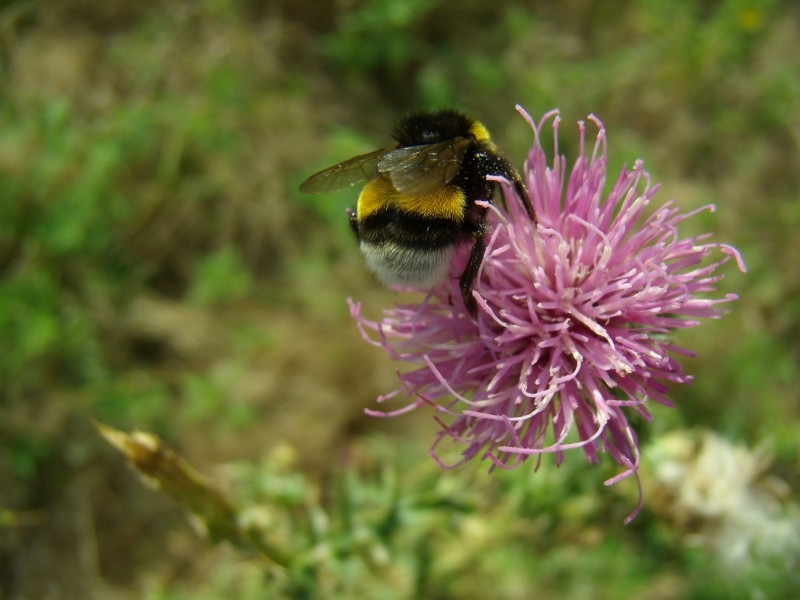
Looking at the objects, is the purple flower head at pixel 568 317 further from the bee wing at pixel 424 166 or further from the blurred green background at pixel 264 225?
the blurred green background at pixel 264 225

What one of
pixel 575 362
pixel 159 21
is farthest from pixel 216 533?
pixel 159 21

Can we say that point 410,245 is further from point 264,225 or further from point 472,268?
point 264,225

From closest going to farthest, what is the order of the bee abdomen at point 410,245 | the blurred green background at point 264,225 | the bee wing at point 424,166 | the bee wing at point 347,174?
the bee wing at point 424,166 → the bee abdomen at point 410,245 → the bee wing at point 347,174 → the blurred green background at point 264,225

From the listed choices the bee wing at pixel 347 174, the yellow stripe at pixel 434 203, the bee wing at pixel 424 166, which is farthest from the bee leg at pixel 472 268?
the bee wing at pixel 347 174

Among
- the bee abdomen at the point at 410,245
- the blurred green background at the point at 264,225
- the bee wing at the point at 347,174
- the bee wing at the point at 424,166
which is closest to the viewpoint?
the bee wing at the point at 424,166

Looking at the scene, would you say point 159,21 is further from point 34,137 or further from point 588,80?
point 588,80

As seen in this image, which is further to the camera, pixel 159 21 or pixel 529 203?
pixel 159 21

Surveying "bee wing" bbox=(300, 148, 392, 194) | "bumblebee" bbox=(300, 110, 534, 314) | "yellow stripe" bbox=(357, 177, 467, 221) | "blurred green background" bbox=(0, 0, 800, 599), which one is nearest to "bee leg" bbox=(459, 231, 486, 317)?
"bumblebee" bbox=(300, 110, 534, 314)
